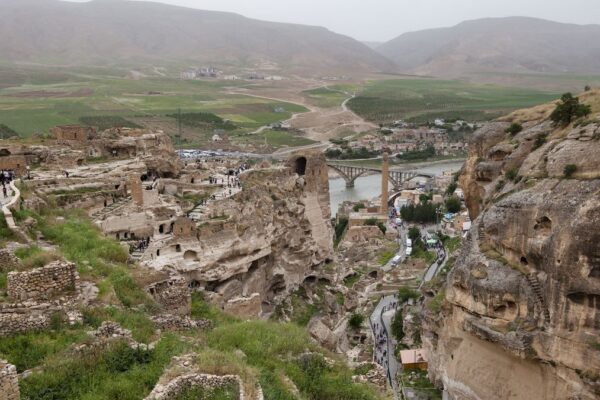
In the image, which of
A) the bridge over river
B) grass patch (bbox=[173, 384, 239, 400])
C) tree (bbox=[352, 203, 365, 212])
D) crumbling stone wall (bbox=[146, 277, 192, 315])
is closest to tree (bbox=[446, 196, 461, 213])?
tree (bbox=[352, 203, 365, 212])

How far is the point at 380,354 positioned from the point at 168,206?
17111mm

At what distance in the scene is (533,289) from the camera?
2550 cm

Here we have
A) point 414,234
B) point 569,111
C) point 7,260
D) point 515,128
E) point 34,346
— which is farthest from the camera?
point 414,234

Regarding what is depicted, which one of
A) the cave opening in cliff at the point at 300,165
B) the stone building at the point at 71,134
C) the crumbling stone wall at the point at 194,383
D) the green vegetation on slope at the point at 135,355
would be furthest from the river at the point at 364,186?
the crumbling stone wall at the point at 194,383

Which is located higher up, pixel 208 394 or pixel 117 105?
pixel 208 394

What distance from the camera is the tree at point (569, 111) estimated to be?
3086cm

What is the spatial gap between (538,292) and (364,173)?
90727 mm

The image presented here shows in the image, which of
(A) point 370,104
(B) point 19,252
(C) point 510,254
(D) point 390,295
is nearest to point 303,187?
(C) point 510,254

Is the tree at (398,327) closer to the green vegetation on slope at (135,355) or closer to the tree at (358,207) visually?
the green vegetation on slope at (135,355)

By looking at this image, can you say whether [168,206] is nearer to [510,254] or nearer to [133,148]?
[133,148]

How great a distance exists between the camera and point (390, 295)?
166ft

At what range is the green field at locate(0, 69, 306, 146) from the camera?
107 m

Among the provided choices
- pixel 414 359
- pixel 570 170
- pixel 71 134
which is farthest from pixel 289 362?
pixel 71 134

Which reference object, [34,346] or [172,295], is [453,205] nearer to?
[172,295]
